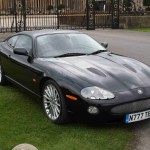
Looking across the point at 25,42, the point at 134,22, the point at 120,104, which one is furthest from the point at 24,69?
the point at 134,22

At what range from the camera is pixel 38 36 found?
7262 mm

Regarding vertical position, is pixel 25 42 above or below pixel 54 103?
above

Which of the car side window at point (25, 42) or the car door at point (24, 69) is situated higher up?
the car side window at point (25, 42)

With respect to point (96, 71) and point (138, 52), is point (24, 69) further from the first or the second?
point (138, 52)

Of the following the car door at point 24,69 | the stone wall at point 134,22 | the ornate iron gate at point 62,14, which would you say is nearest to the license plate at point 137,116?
the car door at point 24,69

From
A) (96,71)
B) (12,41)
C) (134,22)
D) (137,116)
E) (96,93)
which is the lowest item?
(137,116)

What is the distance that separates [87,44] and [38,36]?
0.91 m

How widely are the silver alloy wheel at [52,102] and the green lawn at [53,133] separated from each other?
14 centimetres

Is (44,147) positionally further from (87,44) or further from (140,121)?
(87,44)

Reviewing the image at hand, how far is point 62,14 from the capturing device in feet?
83.0

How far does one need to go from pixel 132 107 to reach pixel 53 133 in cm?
115

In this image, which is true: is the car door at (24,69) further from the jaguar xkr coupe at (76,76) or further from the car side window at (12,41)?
the car side window at (12,41)

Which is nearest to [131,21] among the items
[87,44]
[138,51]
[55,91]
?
[138,51]

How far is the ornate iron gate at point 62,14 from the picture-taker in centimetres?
2300
